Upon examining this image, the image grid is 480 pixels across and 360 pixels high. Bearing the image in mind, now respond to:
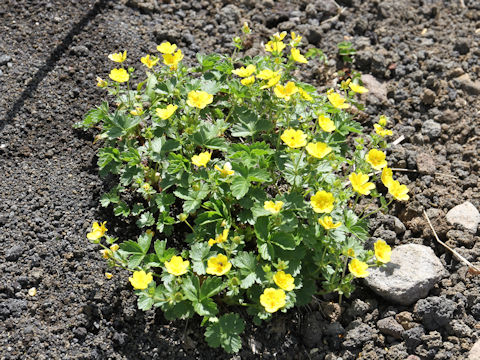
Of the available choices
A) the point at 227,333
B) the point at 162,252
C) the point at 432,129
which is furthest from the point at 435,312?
the point at 162,252

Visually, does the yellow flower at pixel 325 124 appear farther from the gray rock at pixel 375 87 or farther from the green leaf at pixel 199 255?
the gray rock at pixel 375 87

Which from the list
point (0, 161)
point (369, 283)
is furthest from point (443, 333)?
point (0, 161)

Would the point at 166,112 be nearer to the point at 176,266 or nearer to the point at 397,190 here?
the point at 176,266

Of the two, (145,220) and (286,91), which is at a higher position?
(286,91)

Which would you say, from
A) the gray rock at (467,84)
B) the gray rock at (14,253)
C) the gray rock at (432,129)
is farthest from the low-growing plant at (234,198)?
the gray rock at (467,84)

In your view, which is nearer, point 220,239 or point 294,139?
point 220,239

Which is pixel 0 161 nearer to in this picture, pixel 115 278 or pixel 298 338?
pixel 115 278
